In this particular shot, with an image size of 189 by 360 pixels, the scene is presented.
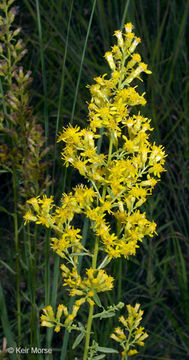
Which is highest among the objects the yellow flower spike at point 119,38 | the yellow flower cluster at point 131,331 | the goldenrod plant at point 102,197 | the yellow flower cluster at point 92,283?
the yellow flower spike at point 119,38

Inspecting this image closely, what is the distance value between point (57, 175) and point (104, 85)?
124cm

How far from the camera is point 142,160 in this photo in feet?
5.54

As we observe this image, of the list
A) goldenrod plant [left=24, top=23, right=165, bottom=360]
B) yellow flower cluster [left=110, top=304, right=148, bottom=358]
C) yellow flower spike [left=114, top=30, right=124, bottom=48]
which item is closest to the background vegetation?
yellow flower cluster [left=110, top=304, right=148, bottom=358]

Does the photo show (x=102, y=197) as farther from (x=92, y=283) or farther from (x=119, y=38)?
(x=119, y=38)

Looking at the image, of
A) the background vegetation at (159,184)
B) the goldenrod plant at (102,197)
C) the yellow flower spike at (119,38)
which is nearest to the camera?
the goldenrod plant at (102,197)

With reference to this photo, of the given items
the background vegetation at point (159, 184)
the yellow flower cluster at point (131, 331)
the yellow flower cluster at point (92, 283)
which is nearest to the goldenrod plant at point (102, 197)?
the yellow flower cluster at point (92, 283)

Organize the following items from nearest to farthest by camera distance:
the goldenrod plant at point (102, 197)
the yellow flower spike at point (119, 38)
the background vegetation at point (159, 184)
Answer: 1. the goldenrod plant at point (102, 197)
2. the yellow flower spike at point (119, 38)
3. the background vegetation at point (159, 184)

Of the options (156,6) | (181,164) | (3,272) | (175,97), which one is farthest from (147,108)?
(3,272)

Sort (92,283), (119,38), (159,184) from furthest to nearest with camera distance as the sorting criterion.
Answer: (159,184) < (119,38) < (92,283)

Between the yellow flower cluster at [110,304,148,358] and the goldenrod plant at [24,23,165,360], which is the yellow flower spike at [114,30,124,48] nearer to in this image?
the goldenrod plant at [24,23,165,360]

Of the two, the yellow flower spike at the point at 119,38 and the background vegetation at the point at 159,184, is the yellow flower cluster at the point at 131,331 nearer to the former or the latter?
the background vegetation at the point at 159,184

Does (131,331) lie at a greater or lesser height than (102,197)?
lesser

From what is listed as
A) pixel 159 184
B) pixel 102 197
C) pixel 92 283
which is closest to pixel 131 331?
pixel 92 283

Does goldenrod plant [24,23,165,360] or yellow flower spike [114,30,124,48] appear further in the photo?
yellow flower spike [114,30,124,48]
